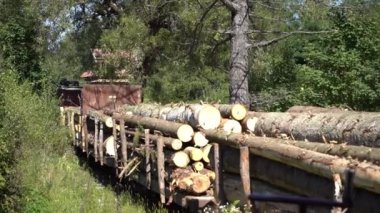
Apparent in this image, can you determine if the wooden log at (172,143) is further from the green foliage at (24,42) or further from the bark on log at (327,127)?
the green foliage at (24,42)

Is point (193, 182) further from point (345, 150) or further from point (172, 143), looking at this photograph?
point (345, 150)

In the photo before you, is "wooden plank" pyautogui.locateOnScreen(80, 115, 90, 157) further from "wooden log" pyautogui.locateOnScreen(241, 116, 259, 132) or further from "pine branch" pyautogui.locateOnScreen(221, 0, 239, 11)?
"wooden log" pyautogui.locateOnScreen(241, 116, 259, 132)

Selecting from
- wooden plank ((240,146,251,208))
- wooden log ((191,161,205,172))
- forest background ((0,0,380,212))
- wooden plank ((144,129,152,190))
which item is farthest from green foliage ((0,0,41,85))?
wooden plank ((240,146,251,208))

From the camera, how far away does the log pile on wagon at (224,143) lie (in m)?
5.87

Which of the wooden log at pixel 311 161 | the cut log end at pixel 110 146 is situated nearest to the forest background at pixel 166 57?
the cut log end at pixel 110 146

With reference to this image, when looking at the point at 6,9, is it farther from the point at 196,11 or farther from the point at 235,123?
the point at 235,123

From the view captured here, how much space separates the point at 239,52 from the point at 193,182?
5.88m

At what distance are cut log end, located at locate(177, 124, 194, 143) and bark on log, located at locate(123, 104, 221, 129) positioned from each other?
0.11 meters

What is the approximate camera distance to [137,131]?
39.0 ft

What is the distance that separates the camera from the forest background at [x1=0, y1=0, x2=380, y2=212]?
1171cm

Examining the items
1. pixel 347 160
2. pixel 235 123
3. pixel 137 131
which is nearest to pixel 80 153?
pixel 137 131

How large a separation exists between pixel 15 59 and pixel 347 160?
1912cm

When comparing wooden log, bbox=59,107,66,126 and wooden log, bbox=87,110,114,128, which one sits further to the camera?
wooden log, bbox=59,107,66,126

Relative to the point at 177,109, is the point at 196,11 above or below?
above
